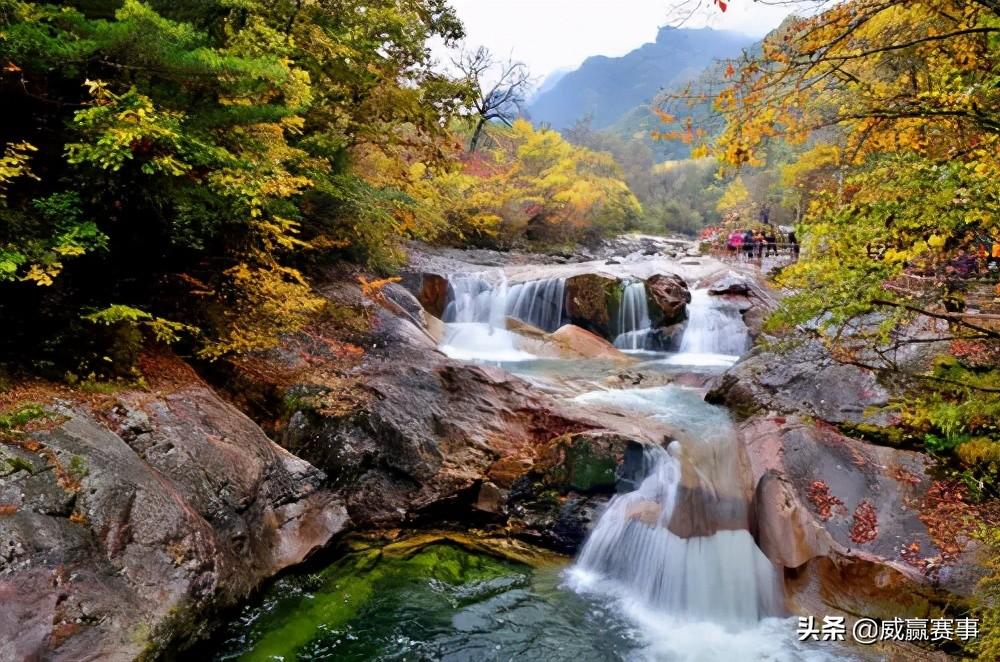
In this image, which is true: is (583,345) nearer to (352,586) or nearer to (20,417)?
(352,586)

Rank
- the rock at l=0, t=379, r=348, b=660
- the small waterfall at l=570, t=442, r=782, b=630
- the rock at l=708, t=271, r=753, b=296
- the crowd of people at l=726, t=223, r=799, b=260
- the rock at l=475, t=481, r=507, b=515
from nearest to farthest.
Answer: the rock at l=0, t=379, r=348, b=660 < the small waterfall at l=570, t=442, r=782, b=630 < the rock at l=475, t=481, r=507, b=515 < the rock at l=708, t=271, r=753, b=296 < the crowd of people at l=726, t=223, r=799, b=260

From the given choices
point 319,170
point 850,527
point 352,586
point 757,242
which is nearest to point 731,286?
point 757,242

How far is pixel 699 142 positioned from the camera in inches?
143

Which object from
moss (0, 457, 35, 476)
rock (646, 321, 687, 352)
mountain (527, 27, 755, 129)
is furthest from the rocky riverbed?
mountain (527, 27, 755, 129)

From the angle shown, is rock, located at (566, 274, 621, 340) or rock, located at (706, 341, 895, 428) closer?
rock, located at (706, 341, 895, 428)

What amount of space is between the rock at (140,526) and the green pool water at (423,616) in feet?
1.09

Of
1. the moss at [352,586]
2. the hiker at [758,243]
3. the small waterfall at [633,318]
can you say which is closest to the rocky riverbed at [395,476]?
the moss at [352,586]

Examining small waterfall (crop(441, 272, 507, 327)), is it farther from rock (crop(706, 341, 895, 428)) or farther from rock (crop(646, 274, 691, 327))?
rock (crop(706, 341, 895, 428))

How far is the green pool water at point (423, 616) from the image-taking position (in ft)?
14.0

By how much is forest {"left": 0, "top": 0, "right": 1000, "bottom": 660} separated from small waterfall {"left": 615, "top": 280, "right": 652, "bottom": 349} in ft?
26.4

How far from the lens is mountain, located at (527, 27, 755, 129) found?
502 feet

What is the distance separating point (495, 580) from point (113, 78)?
531 centimetres

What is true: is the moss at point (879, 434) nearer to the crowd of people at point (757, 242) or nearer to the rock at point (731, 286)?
the rock at point (731, 286)

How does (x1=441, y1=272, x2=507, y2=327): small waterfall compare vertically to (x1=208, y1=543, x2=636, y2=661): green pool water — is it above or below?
above
